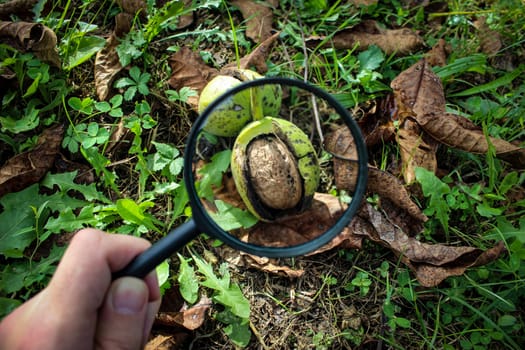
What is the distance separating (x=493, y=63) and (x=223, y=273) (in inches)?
95.1

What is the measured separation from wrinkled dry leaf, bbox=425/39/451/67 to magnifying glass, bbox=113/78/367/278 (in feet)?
4.05

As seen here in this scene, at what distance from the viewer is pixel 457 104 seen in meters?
3.00

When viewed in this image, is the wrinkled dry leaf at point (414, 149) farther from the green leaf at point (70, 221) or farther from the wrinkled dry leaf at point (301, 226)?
the green leaf at point (70, 221)

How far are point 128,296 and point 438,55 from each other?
2.62 metres

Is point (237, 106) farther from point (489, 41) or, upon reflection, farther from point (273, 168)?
point (489, 41)

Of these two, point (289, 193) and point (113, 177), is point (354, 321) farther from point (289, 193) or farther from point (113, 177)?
point (113, 177)

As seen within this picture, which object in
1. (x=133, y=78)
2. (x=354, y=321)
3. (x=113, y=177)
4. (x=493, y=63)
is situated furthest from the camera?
(x=493, y=63)

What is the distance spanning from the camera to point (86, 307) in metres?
1.49

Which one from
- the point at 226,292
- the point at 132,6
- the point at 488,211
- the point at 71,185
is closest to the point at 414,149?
the point at 488,211

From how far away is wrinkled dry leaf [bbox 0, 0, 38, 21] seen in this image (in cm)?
300

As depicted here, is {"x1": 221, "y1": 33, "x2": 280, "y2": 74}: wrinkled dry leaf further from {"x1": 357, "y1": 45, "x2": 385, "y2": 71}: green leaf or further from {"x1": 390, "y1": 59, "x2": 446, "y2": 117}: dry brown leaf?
{"x1": 390, "y1": 59, "x2": 446, "y2": 117}: dry brown leaf

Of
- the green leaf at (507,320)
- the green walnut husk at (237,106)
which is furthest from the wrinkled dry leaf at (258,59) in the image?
the green leaf at (507,320)

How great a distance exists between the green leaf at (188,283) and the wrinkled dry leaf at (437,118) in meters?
1.63

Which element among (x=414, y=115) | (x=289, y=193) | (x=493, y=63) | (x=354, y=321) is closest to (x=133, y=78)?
(x=289, y=193)
